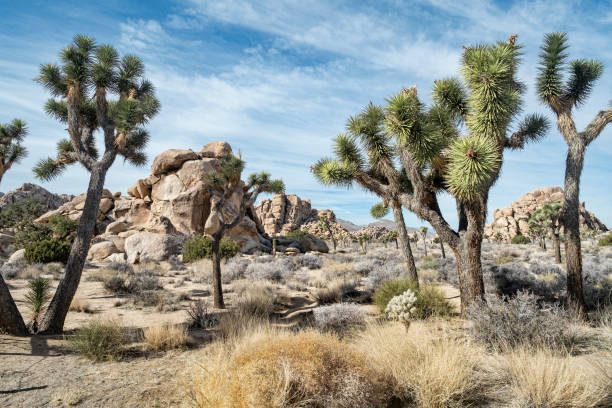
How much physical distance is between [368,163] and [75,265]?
8330 millimetres

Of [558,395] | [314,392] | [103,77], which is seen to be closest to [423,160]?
[558,395]

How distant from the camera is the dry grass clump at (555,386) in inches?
135

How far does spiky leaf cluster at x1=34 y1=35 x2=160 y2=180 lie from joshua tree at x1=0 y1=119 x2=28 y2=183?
57cm

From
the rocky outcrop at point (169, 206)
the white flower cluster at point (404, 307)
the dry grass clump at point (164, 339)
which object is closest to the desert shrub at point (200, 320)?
the dry grass clump at point (164, 339)

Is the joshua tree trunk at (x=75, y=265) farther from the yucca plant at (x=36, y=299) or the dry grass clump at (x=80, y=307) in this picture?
the dry grass clump at (x=80, y=307)

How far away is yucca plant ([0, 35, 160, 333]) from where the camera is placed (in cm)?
744

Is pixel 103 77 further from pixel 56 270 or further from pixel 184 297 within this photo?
pixel 56 270

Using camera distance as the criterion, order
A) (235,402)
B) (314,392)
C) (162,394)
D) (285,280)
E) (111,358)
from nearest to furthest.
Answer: (235,402) < (314,392) < (162,394) < (111,358) < (285,280)

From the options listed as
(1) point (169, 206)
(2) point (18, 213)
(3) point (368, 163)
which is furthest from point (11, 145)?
(2) point (18, 213)

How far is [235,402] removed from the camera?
10.3ft

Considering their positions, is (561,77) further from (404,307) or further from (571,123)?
(404,307)

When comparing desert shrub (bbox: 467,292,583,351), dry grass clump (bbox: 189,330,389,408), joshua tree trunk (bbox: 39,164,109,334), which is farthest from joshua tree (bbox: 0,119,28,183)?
desert shrub (bbox: 467,292,583,351)

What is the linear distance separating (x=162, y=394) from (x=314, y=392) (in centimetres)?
211

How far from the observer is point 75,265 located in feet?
23.4
